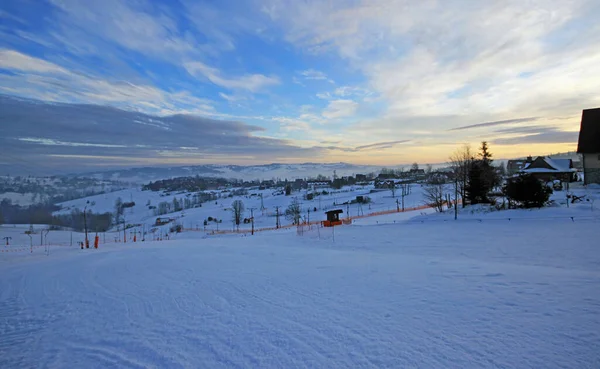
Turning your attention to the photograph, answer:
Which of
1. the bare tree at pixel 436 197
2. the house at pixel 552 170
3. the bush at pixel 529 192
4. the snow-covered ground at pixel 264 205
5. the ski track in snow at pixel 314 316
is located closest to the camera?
the ski track in snow at pixel 314 316

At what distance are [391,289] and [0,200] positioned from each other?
14888 cm

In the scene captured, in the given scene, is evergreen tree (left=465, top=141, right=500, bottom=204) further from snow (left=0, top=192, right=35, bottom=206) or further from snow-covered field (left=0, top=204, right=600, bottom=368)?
snow (left=0, top=192, right=35, bottom=206)

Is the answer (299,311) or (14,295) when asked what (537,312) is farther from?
(14,295)

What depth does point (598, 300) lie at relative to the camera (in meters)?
5.75

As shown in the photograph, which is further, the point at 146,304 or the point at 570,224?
the point at 570,224

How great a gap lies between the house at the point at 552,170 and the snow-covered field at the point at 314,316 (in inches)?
1380

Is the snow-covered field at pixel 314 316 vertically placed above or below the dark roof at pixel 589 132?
below

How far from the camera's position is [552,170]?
3919 cm

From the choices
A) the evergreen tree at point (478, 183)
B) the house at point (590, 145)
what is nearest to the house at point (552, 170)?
the house at point (590, 145)

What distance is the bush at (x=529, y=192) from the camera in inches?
901

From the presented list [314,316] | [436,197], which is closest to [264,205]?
[436,197]

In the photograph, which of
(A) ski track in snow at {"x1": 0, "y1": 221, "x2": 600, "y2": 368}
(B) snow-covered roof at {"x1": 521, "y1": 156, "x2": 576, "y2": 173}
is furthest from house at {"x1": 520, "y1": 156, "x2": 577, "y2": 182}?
(A) ski track in snow at {"x1": 0, "y1": 221, "x2": 600, "y2": 368}

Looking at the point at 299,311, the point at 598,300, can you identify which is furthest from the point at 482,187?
the point at 299,311

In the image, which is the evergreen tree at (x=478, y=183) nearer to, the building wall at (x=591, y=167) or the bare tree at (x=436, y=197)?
the bare tree at (x=436, y=197)
